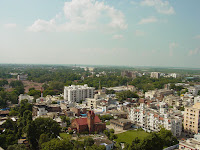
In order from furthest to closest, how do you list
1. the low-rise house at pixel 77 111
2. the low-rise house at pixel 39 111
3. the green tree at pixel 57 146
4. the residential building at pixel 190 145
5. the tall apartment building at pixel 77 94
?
1. the tall apartment building at pixel 77 94
2. the low-rise house at pixel 77 111
3. the low-rise house at pixel 39 111
4. the residential building at pixel 190 145
5. the green tree at pixel 57 146

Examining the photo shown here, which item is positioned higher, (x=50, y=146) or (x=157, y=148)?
(x=50, y=146)

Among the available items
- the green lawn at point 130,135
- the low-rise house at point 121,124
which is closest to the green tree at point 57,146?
the green lawn at point 130,135

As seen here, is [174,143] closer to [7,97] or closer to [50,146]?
[50,146]

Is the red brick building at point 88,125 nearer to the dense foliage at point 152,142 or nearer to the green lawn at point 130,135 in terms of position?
the green lawn at point 130,135

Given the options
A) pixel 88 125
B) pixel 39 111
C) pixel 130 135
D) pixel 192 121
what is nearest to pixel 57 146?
pixel 88 125

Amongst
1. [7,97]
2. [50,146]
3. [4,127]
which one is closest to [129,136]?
[50,146]

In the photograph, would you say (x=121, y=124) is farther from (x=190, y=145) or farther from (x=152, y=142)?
(x=190, y=145)
